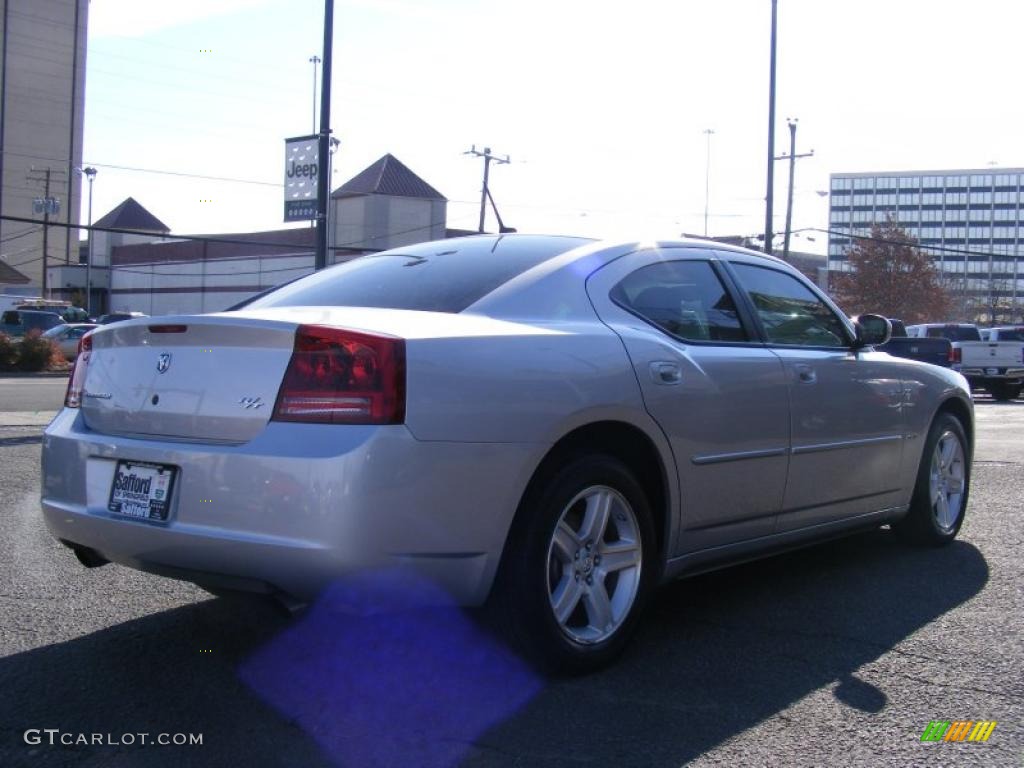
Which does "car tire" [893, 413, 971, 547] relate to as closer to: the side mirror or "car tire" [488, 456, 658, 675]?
the side mirror

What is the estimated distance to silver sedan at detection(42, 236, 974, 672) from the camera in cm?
322

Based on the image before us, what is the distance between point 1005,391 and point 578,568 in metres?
23.6

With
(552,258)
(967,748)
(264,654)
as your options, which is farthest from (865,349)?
(264,654)

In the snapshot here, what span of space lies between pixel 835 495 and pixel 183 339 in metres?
3.05

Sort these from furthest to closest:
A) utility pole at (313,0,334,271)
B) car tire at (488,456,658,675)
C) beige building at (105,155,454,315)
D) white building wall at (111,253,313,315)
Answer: white building wall at (111,253,313,315) → beige building at (105,155,454,315) → utility pole at (313,0,334,271) → car tire at (488,456,658,675)

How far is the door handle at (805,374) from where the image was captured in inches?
187

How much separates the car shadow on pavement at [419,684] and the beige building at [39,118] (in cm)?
8631

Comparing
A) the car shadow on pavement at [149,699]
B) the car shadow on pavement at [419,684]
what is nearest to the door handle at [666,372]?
the car shadow on pavement at [419,684]

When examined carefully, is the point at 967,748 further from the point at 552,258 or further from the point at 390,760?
the point at 552,258

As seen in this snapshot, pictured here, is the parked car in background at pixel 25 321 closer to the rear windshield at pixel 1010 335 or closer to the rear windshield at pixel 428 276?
the rear windshield at pixel 1010 335

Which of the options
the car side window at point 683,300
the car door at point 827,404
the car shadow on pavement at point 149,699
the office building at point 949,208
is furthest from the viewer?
the office building at point 949,208

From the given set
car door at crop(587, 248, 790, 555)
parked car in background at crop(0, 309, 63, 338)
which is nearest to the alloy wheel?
car door at crop(587, 248, 790, 555)

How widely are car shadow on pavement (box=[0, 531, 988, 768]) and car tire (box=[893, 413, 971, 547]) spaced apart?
1.03 m

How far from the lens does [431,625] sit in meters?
4.16
